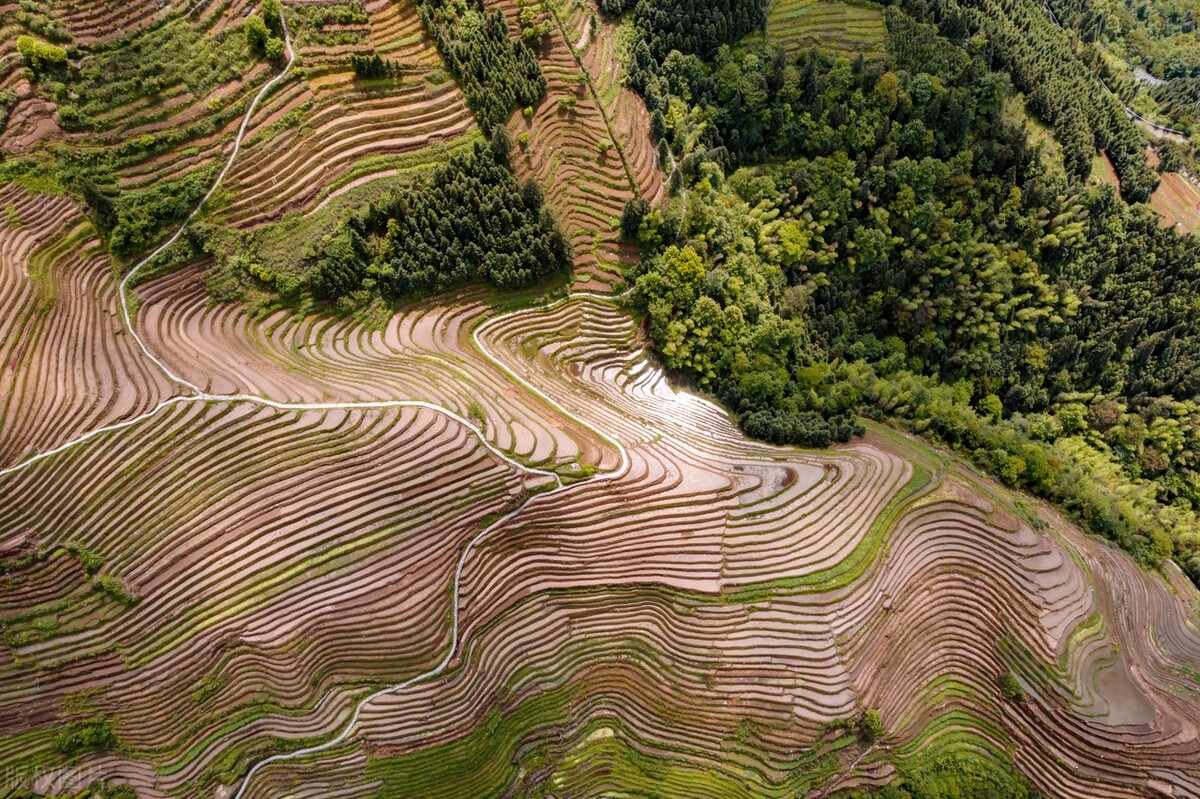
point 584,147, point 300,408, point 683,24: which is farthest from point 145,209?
point 683,24

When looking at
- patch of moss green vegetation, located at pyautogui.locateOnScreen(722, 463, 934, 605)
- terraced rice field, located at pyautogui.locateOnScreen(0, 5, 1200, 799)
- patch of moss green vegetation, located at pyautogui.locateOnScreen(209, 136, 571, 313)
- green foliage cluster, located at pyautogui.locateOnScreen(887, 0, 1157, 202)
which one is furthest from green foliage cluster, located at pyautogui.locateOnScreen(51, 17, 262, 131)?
green foliage cluster, located at pyautogui.locateOnScreen(887, 0, 1157, 202)

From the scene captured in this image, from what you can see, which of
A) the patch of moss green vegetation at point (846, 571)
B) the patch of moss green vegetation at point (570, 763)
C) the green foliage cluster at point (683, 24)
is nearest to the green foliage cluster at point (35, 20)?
the green foliage cluster at point (683, 24)

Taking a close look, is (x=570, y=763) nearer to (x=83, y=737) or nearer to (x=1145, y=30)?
(x=83, y=737)

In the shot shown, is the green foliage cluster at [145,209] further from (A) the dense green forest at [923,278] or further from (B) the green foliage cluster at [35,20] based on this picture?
(A) the dense green forest at [923,278]

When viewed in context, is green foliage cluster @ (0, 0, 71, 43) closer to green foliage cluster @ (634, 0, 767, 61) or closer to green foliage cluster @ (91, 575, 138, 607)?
green foliage cluster @ (91, 575, 138, 607)

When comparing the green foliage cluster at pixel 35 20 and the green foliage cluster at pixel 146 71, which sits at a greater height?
the green foliage cluster at pixel 35 20

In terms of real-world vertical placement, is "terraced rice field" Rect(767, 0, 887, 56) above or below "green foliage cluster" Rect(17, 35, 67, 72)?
above
